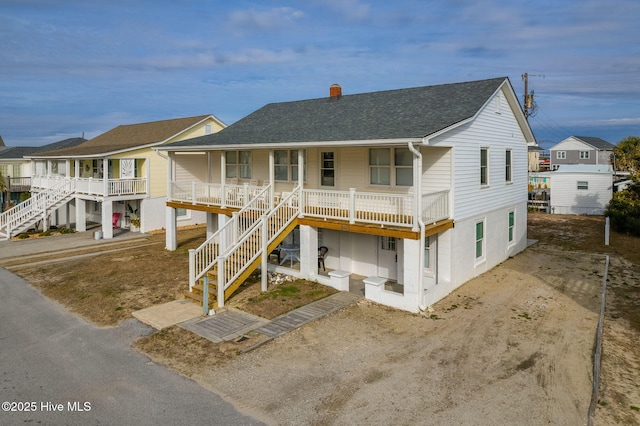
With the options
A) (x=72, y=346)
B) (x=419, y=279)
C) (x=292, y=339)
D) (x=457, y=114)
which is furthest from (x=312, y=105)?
(x=72, y=346)

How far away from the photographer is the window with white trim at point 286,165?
1794 cm

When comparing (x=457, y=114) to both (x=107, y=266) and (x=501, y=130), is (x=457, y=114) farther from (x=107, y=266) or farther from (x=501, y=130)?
(x=107, y=266)

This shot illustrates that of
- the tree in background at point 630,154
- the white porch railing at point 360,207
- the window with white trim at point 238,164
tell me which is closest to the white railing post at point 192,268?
the white porch railing at point 360,207

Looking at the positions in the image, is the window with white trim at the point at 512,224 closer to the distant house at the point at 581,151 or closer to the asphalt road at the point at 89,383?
the asphalt road at the point at 89,383

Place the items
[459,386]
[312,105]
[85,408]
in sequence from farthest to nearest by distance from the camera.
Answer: [312,105] → [459,386] → [85,408]

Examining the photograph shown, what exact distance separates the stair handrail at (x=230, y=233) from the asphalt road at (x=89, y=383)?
266cm

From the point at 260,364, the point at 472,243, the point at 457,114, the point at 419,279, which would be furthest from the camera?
the point at 472,243

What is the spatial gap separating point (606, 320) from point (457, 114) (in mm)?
7242

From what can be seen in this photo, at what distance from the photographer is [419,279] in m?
12.5

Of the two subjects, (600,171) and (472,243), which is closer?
(472,243)

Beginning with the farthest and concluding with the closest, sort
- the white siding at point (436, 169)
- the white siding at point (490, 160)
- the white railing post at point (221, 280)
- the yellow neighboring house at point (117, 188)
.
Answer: the yellow neighboring house at point (117, 188), the white siding at point (490, 160), the white siding at point (436, 169), the white railing post at point (221, 280)

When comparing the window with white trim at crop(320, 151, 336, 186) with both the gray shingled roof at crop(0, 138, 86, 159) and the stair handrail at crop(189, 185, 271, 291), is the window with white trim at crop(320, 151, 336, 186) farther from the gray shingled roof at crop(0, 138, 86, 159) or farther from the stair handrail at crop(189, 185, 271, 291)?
the gray shingled roof at crop(0, 138, 86, 159)

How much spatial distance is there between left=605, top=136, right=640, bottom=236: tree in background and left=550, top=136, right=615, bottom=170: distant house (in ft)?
119

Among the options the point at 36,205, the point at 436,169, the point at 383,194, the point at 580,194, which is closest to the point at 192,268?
the point at 383,194
